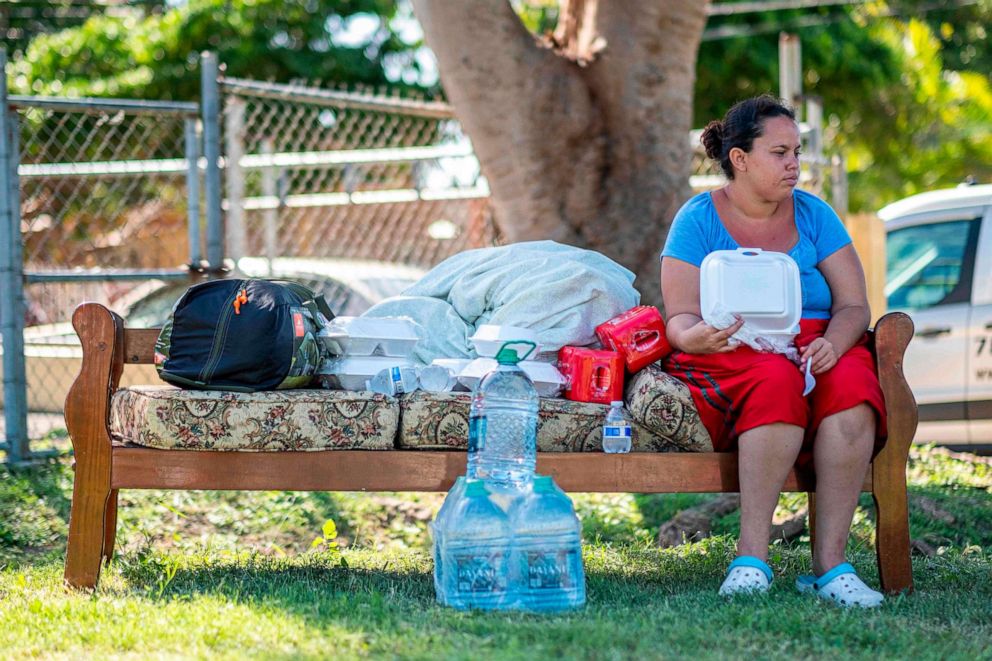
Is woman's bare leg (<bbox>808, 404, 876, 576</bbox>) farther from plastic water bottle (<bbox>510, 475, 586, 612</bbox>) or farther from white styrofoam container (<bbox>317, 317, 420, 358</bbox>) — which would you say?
white styrofoam container (<bbox>317, 317, 420, 358</bbox>)

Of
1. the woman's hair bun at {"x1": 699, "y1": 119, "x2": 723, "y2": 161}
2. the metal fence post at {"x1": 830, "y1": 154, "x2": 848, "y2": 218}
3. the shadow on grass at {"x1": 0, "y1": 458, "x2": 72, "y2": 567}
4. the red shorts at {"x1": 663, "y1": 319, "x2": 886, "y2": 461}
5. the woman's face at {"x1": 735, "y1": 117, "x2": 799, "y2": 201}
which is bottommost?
the shadow on grass at {"x1": 0, "y1": 458, "x2": 72, "y2": 567}

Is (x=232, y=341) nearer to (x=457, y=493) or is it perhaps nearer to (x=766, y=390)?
(x=457, y=493)

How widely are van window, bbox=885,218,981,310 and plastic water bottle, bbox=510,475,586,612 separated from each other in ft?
16.3

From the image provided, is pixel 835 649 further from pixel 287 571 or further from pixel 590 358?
pixel 287 571

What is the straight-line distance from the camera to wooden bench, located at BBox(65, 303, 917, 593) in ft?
13.2

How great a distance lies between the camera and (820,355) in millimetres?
3986

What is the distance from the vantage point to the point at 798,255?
4.30 meters

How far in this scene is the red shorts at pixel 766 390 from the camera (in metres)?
3.90

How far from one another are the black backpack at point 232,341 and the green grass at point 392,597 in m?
0.69

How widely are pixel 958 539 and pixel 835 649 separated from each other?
2.52 m

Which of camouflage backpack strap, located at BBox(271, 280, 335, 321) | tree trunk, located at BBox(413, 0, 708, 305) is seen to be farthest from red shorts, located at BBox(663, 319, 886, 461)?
tree trunk, located at BBox(413, 0, 708, 305)

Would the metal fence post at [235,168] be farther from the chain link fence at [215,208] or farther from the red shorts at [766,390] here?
the red shorts at [766,390]

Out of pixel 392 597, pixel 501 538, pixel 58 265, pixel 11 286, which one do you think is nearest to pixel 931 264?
pixel 501 538

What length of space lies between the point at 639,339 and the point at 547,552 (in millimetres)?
850
